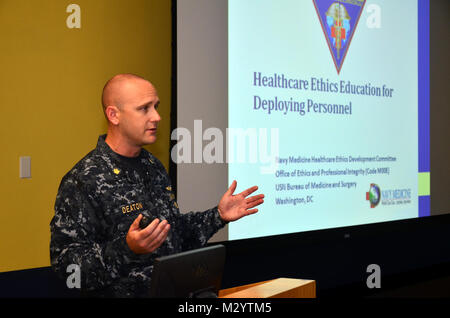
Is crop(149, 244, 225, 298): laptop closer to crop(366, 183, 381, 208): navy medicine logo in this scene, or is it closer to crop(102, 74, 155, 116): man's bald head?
crop(102, 74, 155, 116): man's bald head

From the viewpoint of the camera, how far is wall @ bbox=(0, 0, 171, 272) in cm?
251

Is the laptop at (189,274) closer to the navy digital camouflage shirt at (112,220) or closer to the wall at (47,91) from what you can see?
the navy digital camouflage shirt at (112,220)

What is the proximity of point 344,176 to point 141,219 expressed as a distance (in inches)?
96.8

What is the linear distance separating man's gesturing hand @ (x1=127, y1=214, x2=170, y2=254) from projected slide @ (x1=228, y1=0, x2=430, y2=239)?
5.22 ft

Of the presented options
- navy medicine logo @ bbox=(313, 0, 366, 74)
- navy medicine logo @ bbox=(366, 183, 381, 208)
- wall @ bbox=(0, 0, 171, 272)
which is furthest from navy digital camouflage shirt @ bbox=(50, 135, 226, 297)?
navy medicine logo @ bbox=(366, 183, 381, 208)

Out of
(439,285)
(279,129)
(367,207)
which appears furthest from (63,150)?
(439,285)

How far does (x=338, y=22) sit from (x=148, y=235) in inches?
108

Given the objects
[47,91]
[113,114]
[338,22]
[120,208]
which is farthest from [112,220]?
[338,22]

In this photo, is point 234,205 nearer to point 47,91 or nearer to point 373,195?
point 47,91

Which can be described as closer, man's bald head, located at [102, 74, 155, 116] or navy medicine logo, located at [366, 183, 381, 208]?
man's bald head, located at [102, 74, 155, 116]

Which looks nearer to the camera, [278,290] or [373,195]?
[278,290]

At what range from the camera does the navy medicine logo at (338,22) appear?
3.55 m

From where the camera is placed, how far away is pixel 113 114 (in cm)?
199
